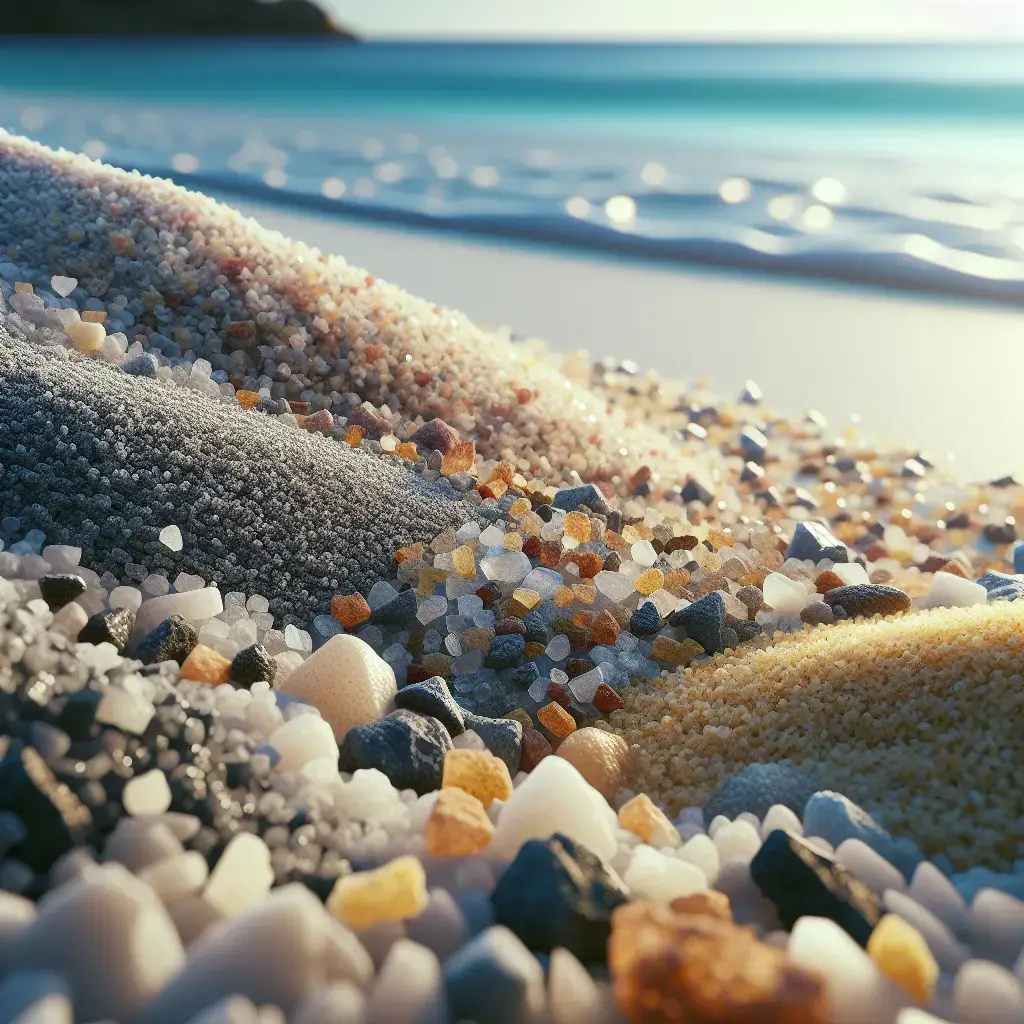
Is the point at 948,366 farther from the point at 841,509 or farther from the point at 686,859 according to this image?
the point at 686,859

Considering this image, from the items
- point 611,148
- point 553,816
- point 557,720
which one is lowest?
point 557,720

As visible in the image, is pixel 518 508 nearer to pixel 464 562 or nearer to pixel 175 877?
pixel 464 562

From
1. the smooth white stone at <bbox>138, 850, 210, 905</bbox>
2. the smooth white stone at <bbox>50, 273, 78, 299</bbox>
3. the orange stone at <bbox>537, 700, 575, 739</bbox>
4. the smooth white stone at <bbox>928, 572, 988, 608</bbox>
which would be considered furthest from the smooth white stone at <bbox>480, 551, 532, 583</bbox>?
the smooth white stone at <bbox>50, 273, 78, 299</bbox>

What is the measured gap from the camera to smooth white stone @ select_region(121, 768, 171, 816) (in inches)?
29.9

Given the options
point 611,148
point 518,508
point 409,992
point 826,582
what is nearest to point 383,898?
point 409,992

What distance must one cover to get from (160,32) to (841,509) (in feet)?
62.0

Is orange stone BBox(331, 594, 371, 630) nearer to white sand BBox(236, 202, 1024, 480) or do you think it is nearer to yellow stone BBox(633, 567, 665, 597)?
yellow stone BBox(633, 567, 665, 597)

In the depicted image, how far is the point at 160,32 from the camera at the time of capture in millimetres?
17750

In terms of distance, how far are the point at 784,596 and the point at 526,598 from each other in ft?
1.20

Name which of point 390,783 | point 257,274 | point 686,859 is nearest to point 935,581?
point 686,859

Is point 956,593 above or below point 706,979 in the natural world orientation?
below

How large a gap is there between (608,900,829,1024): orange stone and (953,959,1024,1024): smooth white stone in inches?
4.7

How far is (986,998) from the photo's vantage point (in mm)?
665

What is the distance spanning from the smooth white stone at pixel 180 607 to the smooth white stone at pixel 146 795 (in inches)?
15.5
